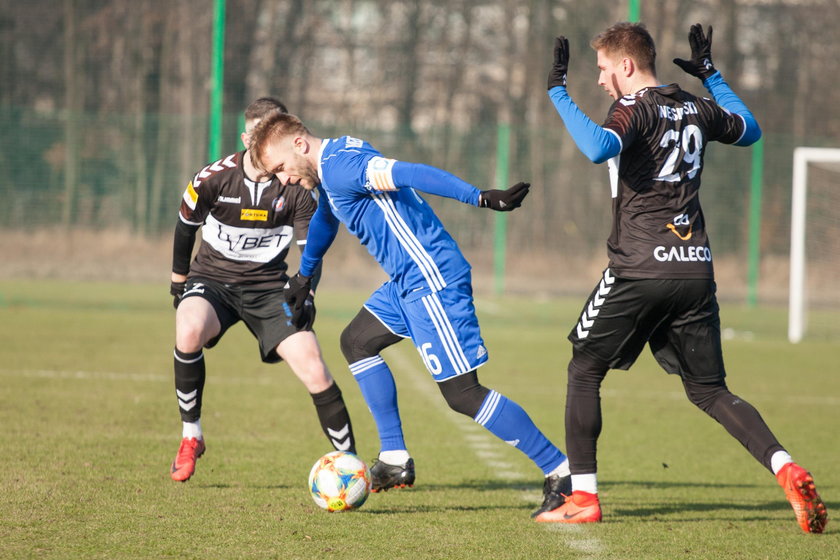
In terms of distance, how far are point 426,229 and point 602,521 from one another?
1518mm

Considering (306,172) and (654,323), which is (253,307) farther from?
(654,323)

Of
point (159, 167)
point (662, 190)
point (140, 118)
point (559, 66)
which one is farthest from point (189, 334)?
point (140, 118)

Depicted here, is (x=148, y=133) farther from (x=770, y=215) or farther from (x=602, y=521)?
(x=602, y=521)

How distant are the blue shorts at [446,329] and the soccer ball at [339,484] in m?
0.56

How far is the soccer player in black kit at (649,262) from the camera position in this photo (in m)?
4.43

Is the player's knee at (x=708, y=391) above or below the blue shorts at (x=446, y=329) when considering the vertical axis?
below

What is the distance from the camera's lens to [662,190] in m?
4.48

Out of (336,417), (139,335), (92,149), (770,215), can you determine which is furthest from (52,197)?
(336,417)

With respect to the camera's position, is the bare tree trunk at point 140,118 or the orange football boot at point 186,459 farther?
the bare tree trunk at point 140,118

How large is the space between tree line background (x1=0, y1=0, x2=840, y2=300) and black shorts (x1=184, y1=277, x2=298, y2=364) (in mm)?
10700

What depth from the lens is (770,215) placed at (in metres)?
17.9

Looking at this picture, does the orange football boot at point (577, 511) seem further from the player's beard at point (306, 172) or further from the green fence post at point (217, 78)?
the green fence post at point (217, 78)

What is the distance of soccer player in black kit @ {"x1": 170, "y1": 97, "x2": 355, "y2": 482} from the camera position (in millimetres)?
5332

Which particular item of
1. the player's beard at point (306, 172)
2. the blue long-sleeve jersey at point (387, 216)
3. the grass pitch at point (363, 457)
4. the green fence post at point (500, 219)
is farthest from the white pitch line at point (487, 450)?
the green fence post at point (500, 219)
